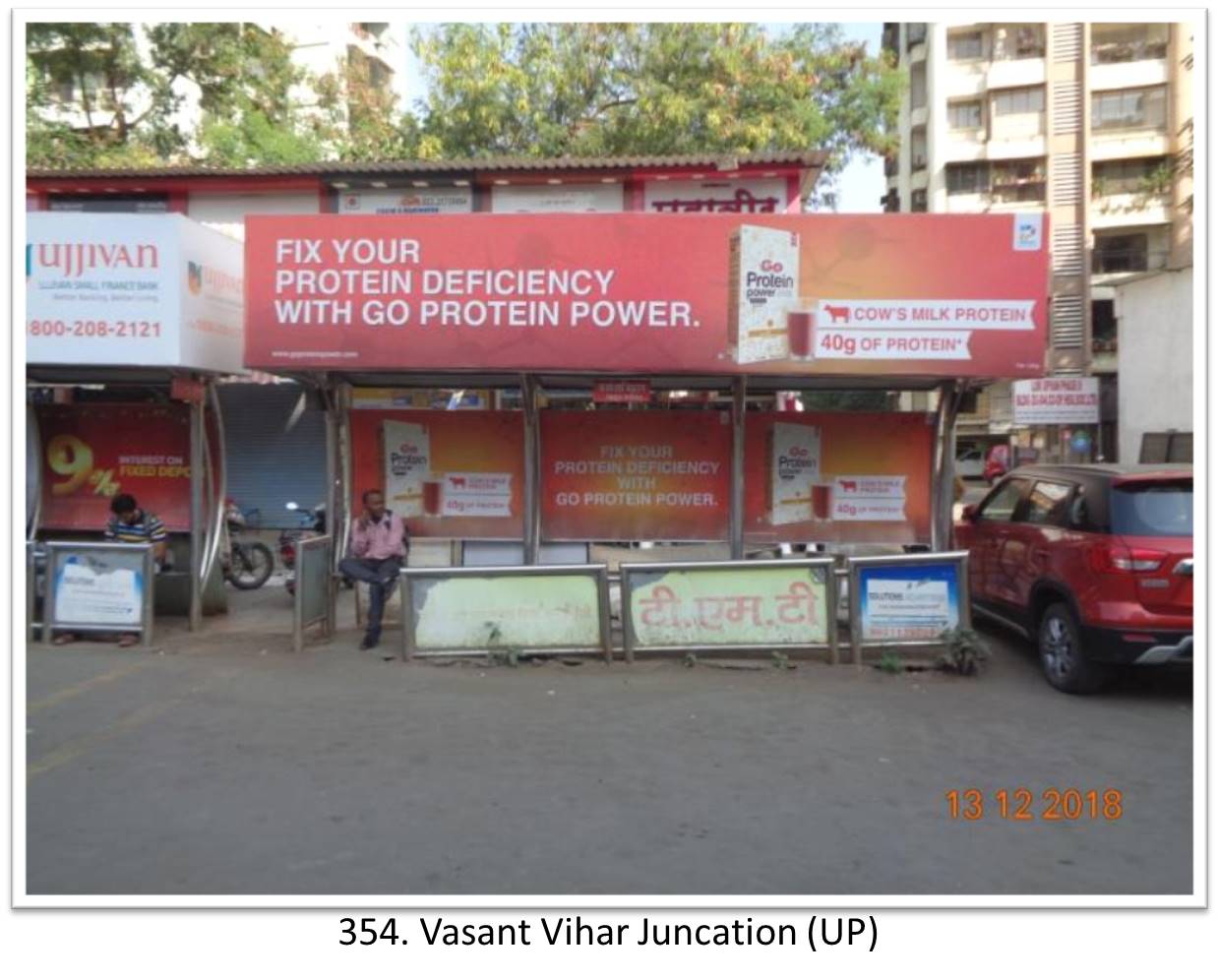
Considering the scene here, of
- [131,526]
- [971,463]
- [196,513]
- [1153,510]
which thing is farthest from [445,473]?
[971,463]

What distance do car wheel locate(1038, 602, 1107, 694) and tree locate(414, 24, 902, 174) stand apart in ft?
38.2

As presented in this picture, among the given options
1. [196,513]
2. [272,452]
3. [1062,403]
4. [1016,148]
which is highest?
[1016,148]

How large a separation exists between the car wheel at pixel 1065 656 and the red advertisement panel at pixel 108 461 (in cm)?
780

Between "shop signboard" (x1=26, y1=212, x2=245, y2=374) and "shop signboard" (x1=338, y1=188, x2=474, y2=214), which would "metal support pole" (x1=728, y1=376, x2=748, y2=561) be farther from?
"shop signboard" (x1=338, y1=188, x2=474, y2=214)

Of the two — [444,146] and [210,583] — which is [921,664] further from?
[444,146]

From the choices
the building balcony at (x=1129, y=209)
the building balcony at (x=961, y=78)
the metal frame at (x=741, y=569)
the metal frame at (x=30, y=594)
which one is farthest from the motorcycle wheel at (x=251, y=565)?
the building balcony at (x=961, y=78)

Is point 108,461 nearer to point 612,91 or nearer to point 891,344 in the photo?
point 891,344

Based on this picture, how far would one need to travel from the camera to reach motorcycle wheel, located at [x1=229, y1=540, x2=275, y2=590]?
37.8ft

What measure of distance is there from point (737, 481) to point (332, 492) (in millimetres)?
3560

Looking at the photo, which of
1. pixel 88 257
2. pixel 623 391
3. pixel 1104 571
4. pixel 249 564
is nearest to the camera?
pixel 1104 571

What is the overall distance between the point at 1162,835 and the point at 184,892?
14.2 ft

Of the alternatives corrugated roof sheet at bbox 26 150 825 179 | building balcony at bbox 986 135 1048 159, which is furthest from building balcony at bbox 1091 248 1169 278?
corrugated roof sheet at bbox 26 150 825 179

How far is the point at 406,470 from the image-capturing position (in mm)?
9188

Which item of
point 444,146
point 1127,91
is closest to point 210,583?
point 444,146
